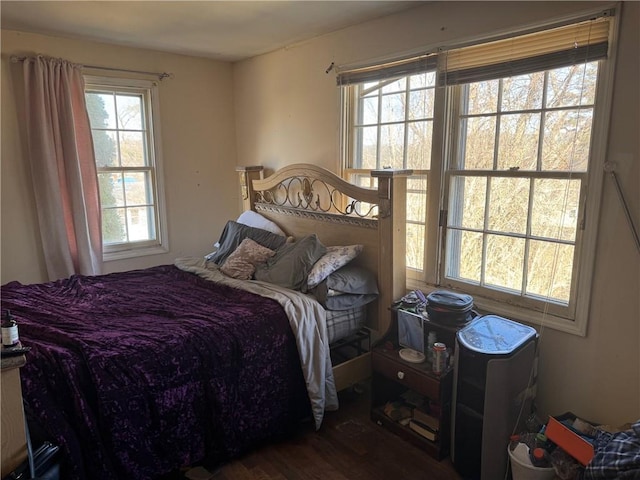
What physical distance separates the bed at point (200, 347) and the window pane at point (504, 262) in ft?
1.72

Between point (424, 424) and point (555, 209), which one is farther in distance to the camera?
point (424, 424)

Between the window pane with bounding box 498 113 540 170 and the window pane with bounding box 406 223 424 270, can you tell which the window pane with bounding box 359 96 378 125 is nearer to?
the window pane with bounding box 406 223 424 270

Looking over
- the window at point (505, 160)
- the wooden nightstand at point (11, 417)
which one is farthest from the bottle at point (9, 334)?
the window at point (505, 160)

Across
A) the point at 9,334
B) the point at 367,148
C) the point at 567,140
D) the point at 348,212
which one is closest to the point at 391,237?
the point at 348,212

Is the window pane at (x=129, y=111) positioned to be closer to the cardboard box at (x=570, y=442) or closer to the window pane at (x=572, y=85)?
the window pane at (x=572, y=85)

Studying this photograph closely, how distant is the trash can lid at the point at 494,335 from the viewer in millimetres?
1957

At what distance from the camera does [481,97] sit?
2414 millimetres

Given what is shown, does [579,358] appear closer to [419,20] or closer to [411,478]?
[411,478]

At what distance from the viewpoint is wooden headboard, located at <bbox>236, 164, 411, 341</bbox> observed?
8.59 ft

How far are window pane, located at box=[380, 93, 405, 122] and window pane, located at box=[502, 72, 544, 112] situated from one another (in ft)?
2.29

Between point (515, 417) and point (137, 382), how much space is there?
173cm

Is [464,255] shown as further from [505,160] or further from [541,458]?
[541,458]

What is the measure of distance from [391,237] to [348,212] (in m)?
0.59

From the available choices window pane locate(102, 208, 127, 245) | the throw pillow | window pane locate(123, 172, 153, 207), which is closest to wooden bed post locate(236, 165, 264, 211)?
the throw pillow
